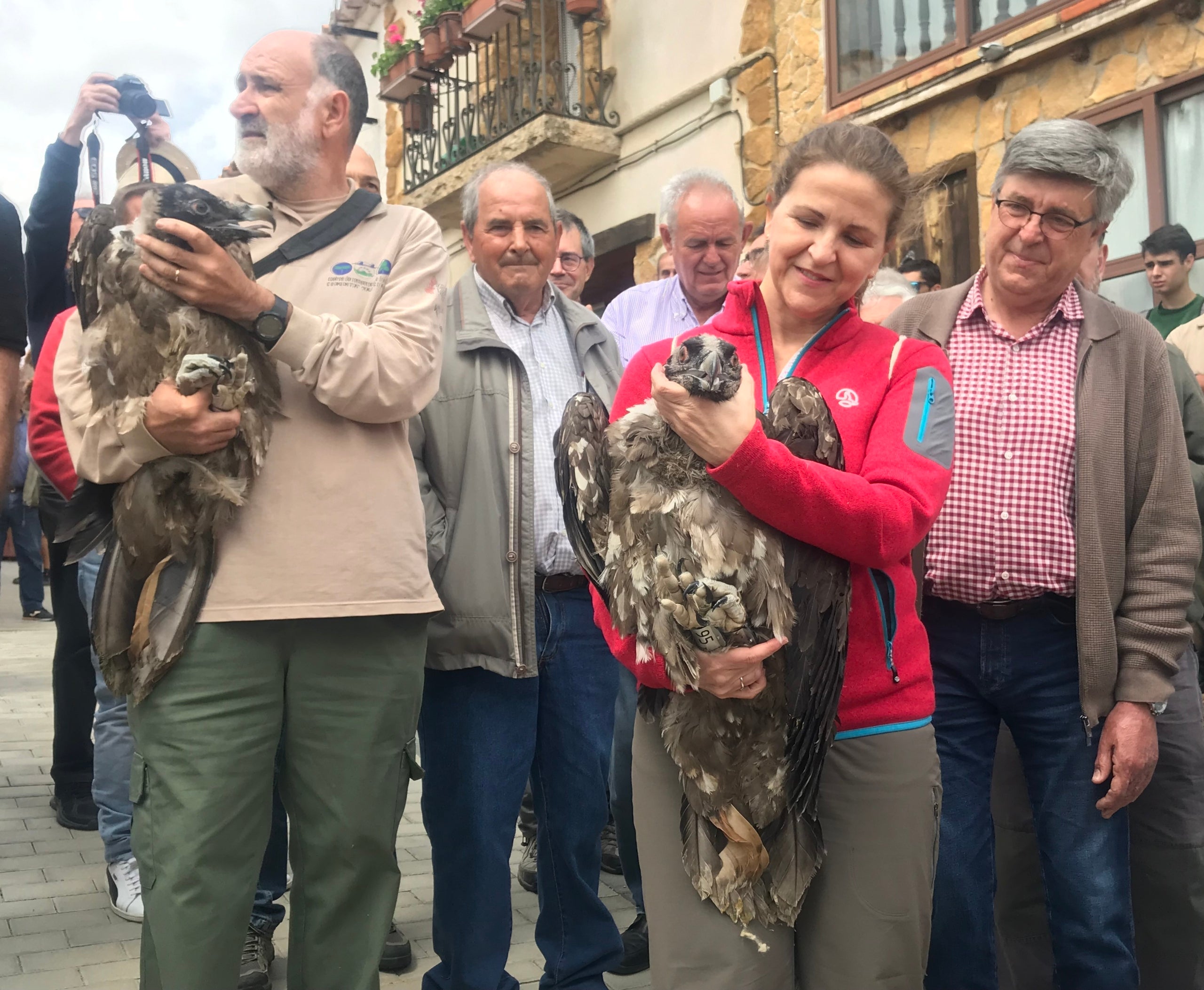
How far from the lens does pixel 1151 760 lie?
9.03ft

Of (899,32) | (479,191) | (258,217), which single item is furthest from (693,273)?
(899,32)

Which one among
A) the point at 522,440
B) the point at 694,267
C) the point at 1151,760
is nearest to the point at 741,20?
the point at 694,267

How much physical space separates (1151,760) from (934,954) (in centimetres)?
75

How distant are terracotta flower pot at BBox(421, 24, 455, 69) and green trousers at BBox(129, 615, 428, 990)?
474 inches

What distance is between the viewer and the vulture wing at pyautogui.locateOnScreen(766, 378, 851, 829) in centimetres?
197

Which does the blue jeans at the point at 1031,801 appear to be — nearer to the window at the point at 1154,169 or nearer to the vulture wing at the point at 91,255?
the vulture wing at the point at 91,255

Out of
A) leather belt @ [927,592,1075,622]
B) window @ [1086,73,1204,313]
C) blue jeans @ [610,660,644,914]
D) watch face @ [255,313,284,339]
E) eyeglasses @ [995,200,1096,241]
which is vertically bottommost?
blue jeans @ [610,660,644,914]

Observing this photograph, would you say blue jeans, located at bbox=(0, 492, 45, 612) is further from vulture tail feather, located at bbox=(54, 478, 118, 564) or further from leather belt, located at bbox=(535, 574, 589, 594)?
vulture tail feather, located at bbox=(54, 478, 118, 564)

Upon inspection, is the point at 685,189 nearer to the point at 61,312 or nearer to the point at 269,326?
the point at 61,312

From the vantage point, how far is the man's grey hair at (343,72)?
8.82ft

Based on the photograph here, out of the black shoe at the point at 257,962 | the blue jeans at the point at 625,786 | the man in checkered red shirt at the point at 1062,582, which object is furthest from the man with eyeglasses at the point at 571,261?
the black shoe at the point at 257,962

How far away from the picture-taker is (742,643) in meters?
1.98

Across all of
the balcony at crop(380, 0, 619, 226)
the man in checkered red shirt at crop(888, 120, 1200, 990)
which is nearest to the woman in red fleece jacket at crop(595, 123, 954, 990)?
the man in checkered red shirt at crop(888, 120, 1200, 990)

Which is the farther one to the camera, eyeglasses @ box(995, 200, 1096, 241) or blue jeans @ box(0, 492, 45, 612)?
blue jeans @ box(0, 492, 45, 612)
